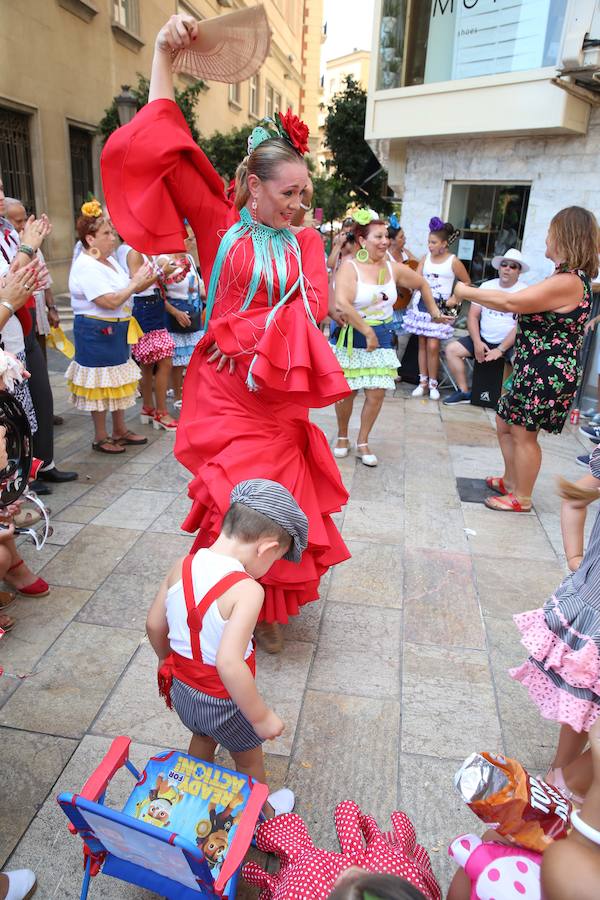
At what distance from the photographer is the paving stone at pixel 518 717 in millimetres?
2405

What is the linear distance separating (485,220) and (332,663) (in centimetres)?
807

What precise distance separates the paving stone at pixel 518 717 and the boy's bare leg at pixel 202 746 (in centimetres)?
113

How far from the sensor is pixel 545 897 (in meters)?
1.25

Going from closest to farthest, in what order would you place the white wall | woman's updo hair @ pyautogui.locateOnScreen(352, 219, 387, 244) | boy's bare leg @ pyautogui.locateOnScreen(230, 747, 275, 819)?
boy's bare leg @ pyautogui.locateOnScreen(230, 747, 275, 819)
woman's updo hair @ pyautogui.locateOnScreen(352, 219, 387, 244)
the white wall

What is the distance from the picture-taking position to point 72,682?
2.67 metres

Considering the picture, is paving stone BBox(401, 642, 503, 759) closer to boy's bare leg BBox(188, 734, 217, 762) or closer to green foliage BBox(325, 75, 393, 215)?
boy's bare leg BBox(188, 734, 217, 762)

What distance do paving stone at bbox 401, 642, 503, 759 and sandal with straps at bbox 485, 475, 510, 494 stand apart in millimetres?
2036

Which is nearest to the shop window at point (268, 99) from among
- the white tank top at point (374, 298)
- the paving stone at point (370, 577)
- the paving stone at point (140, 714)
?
the white tank top at point (374, 298)

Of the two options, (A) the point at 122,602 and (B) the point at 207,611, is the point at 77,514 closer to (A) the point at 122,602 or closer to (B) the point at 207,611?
(A) the point at 122,602

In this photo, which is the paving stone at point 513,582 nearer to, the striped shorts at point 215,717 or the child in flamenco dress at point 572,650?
the child in flamenco dress at point 572,650

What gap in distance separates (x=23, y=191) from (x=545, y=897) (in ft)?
44.7

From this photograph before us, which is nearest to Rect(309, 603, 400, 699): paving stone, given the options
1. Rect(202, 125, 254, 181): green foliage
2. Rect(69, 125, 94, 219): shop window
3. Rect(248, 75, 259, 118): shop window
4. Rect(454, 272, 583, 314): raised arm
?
Rect(454, 272, 583, 314): raised arm

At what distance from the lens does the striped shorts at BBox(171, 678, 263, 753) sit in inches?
71.0

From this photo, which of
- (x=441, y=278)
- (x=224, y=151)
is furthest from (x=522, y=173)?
(x=224, y=151)
